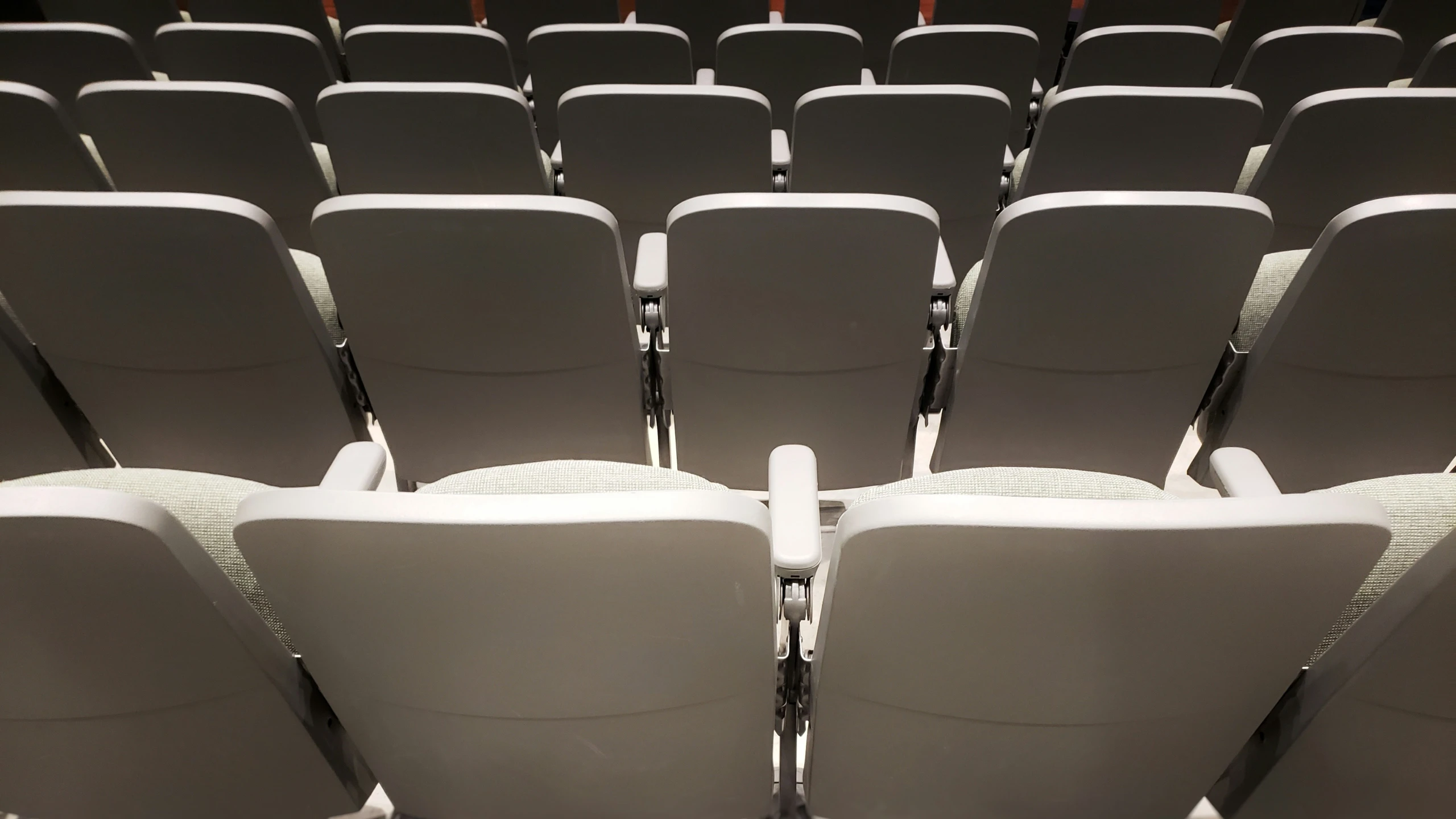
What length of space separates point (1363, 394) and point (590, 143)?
4.73ft

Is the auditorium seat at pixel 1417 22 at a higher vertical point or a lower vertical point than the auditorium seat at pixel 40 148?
lower

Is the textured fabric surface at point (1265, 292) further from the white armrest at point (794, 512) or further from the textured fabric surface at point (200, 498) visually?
the textured fabric surface at point (200, 498)

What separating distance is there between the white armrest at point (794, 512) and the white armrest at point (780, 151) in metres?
1.02

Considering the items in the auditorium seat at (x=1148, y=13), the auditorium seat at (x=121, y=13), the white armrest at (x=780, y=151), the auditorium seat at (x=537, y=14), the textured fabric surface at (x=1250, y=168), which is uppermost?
the auditorium seat at (x=121, y=13)

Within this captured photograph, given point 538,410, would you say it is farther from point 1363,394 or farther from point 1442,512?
point 1363,394

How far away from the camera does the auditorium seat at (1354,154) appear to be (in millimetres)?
1556

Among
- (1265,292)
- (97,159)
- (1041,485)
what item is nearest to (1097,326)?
(1265,292)

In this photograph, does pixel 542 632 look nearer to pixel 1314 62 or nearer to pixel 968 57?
pixel 968 57

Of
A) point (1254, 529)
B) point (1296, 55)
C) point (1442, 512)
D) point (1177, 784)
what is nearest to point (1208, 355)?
point (1442, 512)

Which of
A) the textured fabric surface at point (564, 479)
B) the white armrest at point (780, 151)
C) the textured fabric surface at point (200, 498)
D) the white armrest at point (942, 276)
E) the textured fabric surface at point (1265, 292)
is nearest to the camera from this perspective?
the textured fabric surface at point (200, 498)

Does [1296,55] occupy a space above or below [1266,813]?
above

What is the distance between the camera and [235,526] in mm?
638

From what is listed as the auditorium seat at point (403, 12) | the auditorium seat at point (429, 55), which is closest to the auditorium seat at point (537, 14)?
the auditorium seat at point (403, 12)

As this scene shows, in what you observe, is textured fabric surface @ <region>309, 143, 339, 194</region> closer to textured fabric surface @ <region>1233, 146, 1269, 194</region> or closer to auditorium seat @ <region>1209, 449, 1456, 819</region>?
auditorium seat @ <region>1209, 449, 1456, 819</region>
